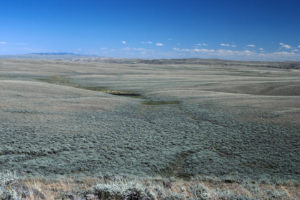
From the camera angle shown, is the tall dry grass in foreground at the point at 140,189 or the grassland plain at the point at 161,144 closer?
the tall dry grass in foreground at the point at 140,189

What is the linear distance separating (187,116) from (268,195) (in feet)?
56.5

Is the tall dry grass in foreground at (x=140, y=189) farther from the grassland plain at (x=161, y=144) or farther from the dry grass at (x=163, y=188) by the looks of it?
the grassland plain at (x=161, y=144)

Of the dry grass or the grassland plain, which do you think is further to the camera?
the grassland plain

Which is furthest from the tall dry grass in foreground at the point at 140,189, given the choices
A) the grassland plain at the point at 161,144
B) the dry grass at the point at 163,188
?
the grassland plain at the point at 161,144

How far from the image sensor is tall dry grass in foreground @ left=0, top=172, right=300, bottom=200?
10086 mm

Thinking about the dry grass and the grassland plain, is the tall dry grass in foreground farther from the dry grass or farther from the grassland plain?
the grassland plain

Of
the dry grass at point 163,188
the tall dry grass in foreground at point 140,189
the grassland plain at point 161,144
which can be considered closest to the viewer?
the tall dry grass in foreground at point 140,189

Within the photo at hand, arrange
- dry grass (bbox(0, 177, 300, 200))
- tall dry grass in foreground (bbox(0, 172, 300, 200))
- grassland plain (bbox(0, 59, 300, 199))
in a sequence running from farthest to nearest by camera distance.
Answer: grassland plain (bbox(0, 59, 300, 199))
dry grass (bbox(0, 177, 300, 200))
tall dry grass in foreground (bbox(0, 172, 300, 200))

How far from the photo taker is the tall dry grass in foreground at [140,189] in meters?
10.1

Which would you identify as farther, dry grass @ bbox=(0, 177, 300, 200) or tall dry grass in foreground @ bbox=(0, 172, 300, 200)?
dry grass @ bbox=(0, 177, 300, 200)

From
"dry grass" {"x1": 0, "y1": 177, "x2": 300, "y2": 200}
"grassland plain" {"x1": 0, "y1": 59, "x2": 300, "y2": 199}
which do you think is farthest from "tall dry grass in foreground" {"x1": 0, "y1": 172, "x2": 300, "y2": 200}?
"grassland plain" {"x1": 0, "y1": 59, "x2": 300, "y2": 199}

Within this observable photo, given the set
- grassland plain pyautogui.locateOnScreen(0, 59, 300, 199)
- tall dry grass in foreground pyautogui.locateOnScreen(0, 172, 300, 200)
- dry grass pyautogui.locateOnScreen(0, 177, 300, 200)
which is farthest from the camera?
grassland plain pyautogui.locateOnScreen(0, 59, 300, 199)

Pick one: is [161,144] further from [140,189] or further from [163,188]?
[140,189]

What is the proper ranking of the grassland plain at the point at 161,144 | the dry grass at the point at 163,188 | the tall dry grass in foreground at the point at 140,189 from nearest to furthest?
the tall dry grass in foreground at the point at 140,189
the dry grass at the point at 163,188
the grassland plain at the point at 161,144
